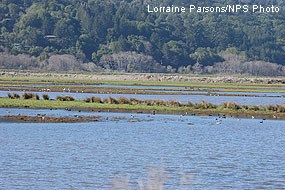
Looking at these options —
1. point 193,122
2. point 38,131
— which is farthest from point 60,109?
point 38,131

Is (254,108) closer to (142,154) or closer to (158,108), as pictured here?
(158,108)

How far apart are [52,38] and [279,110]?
132 metres

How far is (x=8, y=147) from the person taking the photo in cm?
3606

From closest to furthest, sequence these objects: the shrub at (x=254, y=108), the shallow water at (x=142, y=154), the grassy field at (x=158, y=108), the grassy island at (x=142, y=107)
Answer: the shallow water at (x=142, y=154) < the grassy field at (x=158, y=108) < the grassy island at (x=142, y=107) < the shrub at (x=254, y=108)

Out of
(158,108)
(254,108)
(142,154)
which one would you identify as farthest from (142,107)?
(142,154)

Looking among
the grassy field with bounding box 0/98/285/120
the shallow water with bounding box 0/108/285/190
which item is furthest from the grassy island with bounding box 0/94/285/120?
the shallow water with bounding box 0/108/285/190

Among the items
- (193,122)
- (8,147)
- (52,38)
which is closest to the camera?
(8,147)

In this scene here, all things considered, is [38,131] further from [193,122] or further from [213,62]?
[213,62]

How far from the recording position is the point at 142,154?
117 ft

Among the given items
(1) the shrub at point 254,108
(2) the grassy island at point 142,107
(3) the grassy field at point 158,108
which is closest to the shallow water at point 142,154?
(3) the grassy field at point 158,108

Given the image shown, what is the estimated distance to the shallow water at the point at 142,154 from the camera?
29031 mm

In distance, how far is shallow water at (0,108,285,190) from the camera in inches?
1143

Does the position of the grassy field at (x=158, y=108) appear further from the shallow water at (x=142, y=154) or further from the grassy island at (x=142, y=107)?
the shallow water at (x=142, y=154)

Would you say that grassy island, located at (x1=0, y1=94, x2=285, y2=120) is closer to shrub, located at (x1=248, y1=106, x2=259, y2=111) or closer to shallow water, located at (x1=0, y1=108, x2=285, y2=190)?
shrub, located at (x1=248, y1=106, x2=259, y2=111)
